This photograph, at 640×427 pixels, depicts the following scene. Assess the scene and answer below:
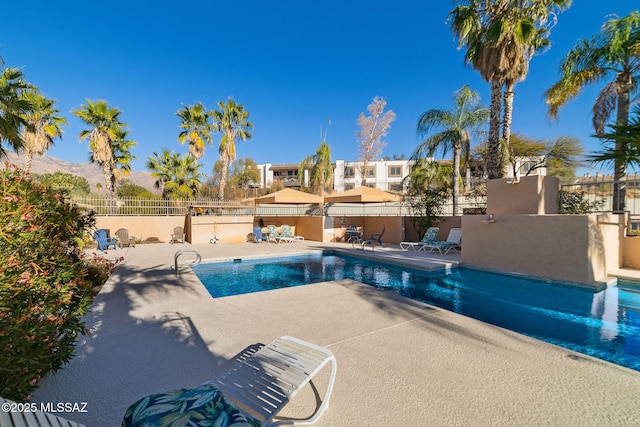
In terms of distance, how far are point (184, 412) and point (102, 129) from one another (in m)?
18.8

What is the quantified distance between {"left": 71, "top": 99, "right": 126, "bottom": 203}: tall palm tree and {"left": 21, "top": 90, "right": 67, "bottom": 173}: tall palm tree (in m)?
2.02

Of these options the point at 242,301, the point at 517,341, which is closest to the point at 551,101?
the point at 517,341

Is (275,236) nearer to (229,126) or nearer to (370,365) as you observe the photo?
(229,126)

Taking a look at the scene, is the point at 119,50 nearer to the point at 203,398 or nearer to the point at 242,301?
the point at 242,301

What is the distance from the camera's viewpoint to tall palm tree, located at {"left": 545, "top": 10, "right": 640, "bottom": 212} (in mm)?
8922

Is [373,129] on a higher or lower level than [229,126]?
higher

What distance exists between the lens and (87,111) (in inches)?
588

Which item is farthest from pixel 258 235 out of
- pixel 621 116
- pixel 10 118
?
pixel 621 116

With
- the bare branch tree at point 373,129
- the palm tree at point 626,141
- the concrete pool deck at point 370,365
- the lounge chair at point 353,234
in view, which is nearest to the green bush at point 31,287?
the concrete pool deck at point 370,365

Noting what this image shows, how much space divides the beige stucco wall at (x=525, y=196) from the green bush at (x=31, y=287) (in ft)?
34.2

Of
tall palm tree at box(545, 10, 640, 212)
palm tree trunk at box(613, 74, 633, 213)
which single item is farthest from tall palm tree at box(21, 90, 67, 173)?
palm tree trunk at box(613, 74, 633, 213)

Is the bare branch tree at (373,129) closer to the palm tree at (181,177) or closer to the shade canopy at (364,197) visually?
the shade canopy at (364,197)

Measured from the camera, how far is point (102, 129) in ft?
50.0

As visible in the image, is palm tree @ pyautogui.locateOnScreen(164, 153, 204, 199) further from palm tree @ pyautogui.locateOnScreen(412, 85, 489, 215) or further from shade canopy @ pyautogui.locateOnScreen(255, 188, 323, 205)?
palm tree @ pyautogui.locateOnScreen(412, 85, 489, 215)
